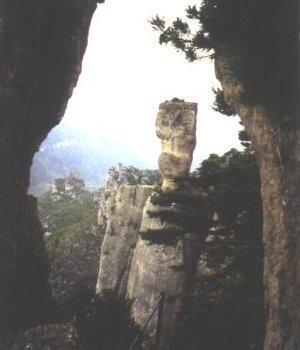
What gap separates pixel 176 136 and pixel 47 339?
13.1 m

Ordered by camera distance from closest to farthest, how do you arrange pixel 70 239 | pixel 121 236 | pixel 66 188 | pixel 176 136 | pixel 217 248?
pixel 217 248 < pixel 176 136 < pixel 121 236 < pixel 70 239 < pixel 66 188

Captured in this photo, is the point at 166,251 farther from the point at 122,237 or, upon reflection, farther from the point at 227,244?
the point at 227,244

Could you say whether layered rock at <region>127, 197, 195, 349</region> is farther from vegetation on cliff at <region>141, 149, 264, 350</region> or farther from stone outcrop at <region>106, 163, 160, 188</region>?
stone outcrop at <region>106, 163, 160, 188</region>

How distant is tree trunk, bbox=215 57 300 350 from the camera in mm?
5312

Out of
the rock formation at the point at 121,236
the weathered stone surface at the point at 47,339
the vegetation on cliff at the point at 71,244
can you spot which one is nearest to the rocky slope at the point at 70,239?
the vegetation on cliff at the point at 71,244

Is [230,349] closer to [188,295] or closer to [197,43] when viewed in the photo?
[188,295]

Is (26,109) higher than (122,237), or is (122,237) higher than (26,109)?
(26,109)

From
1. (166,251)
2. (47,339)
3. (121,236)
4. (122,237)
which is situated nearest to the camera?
(47,339)

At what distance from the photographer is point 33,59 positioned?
40.8 ft

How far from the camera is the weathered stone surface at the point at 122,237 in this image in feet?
91.8

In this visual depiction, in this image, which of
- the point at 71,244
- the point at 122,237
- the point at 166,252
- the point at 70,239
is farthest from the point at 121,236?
the point at 70,239

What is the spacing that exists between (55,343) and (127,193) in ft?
65.1

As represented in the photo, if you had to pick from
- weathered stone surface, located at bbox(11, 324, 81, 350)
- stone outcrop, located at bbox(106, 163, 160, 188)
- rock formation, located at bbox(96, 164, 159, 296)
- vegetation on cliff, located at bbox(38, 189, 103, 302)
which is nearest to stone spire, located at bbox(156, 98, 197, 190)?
rock formation, located at bbox(96, 164, 159, 296)

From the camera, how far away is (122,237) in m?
28.7
